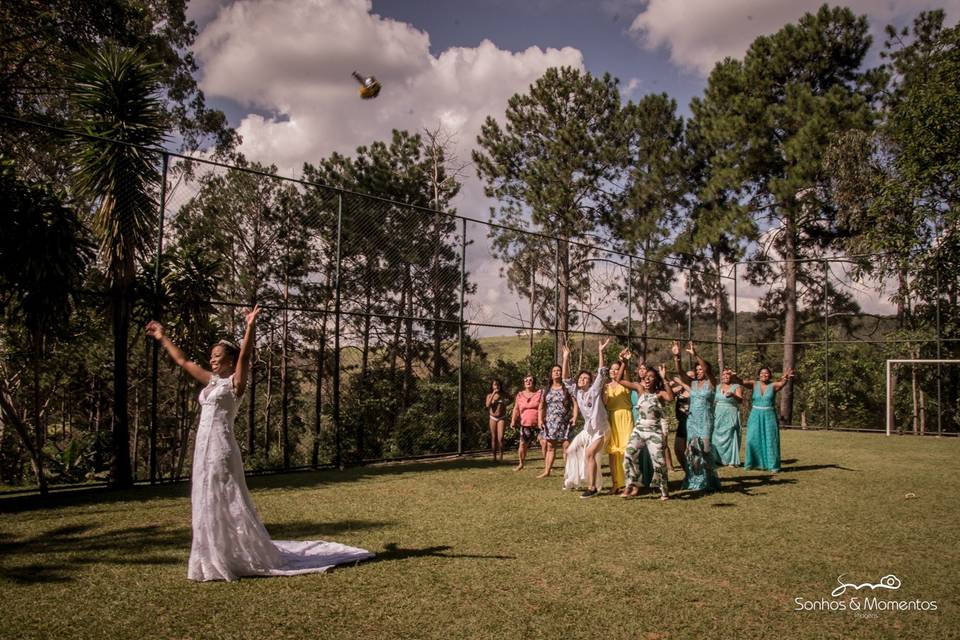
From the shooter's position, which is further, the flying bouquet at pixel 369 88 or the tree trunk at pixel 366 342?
the tree trunk at pixel 366 342

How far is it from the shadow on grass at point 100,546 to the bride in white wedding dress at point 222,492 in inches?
24.2

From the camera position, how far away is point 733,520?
23.9ft

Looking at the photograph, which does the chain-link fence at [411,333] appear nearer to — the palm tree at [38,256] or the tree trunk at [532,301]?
the tree trunk at [532,301]

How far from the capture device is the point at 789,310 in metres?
23.8

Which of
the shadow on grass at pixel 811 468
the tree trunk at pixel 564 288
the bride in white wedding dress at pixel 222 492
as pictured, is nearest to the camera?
the bride in white wedding dress at pixel 222 492

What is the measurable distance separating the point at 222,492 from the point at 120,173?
21.8 ft

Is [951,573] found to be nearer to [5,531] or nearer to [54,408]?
[5,531]

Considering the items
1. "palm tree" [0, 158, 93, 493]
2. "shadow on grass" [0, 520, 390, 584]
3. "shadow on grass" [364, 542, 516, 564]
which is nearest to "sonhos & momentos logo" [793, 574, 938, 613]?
"shadow on grass" [364, 542, 516, 564]

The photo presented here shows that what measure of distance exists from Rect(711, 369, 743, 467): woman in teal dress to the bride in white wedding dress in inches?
316

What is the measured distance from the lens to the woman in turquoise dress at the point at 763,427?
11.4 meters

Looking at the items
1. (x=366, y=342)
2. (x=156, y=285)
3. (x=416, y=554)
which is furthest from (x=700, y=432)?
(x=366, y=342)

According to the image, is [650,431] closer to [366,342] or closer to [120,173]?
[120,173]

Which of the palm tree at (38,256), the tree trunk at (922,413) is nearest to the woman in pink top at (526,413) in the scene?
the palm tree at (38,256)

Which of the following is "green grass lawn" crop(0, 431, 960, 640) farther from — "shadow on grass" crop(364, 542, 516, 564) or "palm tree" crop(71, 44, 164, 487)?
"palm tree" crop(71, 44, 164, 487)
